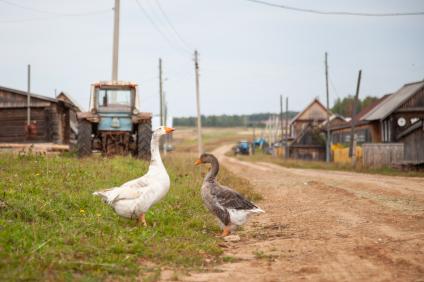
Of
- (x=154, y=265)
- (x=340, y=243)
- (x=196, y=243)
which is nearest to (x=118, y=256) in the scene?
(x=154, y=265)

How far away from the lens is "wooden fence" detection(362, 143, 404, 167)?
33.9 m

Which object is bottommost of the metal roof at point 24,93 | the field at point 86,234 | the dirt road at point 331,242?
the dirt road at point 331,242

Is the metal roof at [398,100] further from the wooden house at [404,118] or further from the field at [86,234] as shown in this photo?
the field at [86,234]

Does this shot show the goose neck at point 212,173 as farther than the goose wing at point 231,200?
Yes

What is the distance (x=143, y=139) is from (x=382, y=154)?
18200 millimetres

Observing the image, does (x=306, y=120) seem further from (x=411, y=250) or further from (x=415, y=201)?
(x=411, y=250)

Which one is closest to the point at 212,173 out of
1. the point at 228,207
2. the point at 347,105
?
the point at 228,207

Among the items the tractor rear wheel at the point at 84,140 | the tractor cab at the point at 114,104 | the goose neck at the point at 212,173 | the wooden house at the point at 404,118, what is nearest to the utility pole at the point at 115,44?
the tractor cab at the point at 114,104

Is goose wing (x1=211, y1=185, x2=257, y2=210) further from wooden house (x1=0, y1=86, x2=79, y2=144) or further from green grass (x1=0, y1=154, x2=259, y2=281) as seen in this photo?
wooden house (x1=0, y1=86, x2=79, y2=144)

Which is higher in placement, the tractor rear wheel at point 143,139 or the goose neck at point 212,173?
the tractor rear wheel at point 143,139

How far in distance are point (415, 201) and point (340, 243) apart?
6.00 meters

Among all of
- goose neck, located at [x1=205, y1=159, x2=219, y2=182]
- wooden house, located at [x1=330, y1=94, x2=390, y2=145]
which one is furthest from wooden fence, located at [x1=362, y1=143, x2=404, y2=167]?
goose neck, located at [x1=205, y1=159, x2=219, y2=182]

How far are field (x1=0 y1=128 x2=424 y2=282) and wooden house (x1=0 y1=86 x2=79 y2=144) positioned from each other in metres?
19.1

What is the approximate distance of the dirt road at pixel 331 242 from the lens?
20.9 ft
